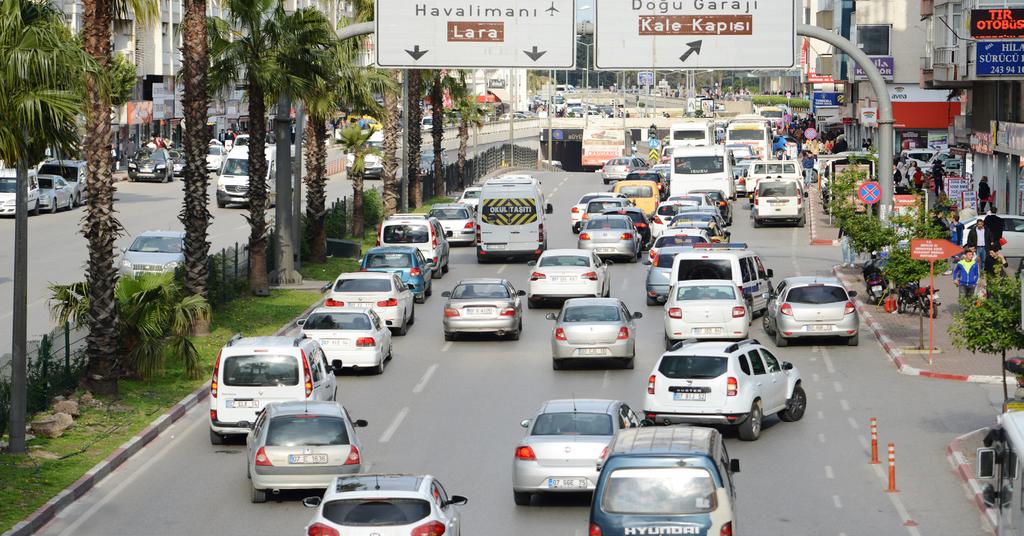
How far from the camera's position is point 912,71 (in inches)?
3477

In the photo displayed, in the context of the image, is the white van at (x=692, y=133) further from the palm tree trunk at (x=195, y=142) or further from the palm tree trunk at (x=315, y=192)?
the palm tree trunk at (x=195, y=142)

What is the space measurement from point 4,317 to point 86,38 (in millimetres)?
10870

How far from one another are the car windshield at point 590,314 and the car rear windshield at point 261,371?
8112 mm

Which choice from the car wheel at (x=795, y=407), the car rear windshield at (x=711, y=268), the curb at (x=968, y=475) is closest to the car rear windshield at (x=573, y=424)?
the curb at (x=968, y=475)

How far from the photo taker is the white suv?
76.6 ft

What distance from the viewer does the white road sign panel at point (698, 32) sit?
28578 mm

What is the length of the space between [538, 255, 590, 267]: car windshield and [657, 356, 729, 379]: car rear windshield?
14.9 m

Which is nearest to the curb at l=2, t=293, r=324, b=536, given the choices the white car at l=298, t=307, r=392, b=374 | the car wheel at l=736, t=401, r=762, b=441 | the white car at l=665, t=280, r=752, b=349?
the white car at l=298, t=307, r=392, b=374

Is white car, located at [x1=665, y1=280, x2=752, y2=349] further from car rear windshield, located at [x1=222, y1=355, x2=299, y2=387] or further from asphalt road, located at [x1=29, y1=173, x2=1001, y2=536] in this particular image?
car rear windshield, located at [x1=222, y1=355, x2=299, y2=387]

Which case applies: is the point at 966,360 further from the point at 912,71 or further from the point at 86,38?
the point at 912,71

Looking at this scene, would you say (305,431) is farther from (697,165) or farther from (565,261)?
(697,165)

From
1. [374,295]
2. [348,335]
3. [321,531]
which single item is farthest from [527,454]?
[374,295]

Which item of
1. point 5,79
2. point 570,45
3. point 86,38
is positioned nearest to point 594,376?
point 570,45

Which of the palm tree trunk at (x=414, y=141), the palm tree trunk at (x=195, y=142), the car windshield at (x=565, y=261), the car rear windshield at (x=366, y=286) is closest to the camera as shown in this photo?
the palm tree trunk at (x=195, y=142)
